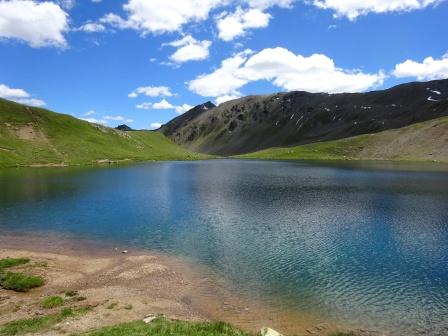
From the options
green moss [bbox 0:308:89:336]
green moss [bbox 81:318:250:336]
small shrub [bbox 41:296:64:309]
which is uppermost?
green moss [bbox 81:318:250:336]

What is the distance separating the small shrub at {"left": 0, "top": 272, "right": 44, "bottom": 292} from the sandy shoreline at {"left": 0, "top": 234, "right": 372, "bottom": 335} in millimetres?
790

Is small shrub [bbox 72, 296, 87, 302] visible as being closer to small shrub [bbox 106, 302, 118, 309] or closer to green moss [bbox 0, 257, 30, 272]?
small shrub [bbox 106, 302, 118, 309]

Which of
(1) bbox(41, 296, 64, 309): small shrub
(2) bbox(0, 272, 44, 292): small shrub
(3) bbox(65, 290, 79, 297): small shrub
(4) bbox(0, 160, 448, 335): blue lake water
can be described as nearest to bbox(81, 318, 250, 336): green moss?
(1) bbox(41, 296, 64, 309): small shrub

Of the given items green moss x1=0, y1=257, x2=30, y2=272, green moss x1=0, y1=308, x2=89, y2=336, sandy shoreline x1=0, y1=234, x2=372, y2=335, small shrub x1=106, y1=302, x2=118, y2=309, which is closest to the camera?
green moss x1=0, y1=308, x2=89, y2=336

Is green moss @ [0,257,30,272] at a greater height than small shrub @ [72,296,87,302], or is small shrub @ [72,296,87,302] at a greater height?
green moss @ [0,257,30,272]

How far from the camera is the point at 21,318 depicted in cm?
2780

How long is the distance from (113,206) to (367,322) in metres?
60.4

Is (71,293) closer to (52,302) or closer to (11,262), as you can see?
(52,302)

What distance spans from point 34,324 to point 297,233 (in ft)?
122

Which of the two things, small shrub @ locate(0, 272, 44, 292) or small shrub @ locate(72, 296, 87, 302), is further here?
small shrub @ locate(0, 272, 44, 292)

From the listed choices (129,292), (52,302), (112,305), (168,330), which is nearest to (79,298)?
(52,302)

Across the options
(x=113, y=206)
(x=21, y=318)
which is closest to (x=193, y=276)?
(x=21, y=318)

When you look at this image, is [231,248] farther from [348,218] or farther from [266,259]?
[348,218]

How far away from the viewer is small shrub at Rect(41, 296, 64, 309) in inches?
1193
